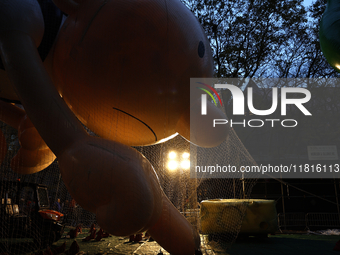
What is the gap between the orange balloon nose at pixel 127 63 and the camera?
2111 mm

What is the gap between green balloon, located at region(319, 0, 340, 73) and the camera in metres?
4.26

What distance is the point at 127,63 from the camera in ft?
6.90

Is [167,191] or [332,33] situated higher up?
[332,33]

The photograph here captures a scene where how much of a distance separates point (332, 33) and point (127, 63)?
3729mm

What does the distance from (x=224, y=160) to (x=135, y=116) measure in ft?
16.2

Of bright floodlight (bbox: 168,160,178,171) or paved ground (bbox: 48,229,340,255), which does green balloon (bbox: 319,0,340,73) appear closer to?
paved ground (bbox: 48,229,340,255)

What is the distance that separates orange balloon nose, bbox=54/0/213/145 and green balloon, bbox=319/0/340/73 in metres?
3.06

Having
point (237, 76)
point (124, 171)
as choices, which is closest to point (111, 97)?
point (124, 171)

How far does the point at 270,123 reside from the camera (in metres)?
13.6

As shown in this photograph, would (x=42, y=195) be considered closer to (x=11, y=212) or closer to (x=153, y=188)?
(x=11, y=212)

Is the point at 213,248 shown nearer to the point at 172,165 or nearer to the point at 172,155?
the point at 172,165

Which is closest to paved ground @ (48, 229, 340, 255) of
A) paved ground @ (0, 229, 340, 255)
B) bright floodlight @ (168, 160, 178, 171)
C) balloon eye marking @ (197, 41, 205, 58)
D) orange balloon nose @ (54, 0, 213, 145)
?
paved ground @ (0, 229, 340, 255)

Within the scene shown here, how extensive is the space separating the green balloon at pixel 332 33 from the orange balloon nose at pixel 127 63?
10.1 ft

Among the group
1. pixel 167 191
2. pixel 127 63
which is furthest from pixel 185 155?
pixel 127 63
